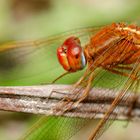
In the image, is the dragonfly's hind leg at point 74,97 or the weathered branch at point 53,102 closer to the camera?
the weathered branch at point 53,102

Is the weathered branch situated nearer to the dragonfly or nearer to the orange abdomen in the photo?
the dragonfly

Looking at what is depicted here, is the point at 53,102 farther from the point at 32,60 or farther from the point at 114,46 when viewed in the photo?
the point at 32,60

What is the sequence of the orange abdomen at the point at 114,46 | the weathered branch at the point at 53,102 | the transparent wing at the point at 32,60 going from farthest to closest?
the transparent wing at the point at 32,60, the orange abdomen at the point at 114,46, the weathered branch at the point at 53,102

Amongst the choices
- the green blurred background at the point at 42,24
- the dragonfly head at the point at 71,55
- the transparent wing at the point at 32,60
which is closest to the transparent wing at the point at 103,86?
the dragonfly head at the point at 71,55

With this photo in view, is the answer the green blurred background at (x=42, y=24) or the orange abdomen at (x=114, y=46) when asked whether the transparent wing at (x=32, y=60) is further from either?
the orange abdomen at (x=114, y=46)

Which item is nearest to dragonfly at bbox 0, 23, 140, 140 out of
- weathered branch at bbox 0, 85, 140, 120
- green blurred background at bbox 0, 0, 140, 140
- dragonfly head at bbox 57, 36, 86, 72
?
dragonfly head at bbox 57, 36, 86, 72

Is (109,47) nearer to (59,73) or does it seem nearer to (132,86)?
(132,86)

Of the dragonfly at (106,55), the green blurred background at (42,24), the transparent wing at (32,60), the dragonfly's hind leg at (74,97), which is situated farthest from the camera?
the green blurred background at (42,24)
